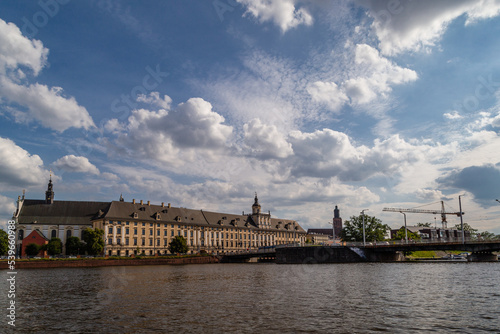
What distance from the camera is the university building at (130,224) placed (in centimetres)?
12056

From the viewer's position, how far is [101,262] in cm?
9256

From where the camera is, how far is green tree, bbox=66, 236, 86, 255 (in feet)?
380

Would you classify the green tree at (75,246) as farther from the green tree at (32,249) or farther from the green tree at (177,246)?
the green tree at (177,246)

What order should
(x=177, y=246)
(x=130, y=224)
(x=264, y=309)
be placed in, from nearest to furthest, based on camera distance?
(x=264, y=309), (x=177, y=246), (x=130, y=224)

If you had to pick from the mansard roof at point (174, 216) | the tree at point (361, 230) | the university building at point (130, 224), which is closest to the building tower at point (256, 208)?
the mansard roof at point (174, 216)

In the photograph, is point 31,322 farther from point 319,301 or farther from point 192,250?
point 192,250

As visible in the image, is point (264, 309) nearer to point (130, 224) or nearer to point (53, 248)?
point (53, 248)

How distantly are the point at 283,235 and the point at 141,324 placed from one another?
544 ft

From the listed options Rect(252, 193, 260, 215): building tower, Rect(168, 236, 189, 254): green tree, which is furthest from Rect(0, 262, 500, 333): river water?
Rect(252, 193, 260, 215): building tower

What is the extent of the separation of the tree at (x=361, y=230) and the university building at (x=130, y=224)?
149 ft

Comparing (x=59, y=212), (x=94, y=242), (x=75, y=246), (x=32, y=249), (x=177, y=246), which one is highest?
(x=59, y=212)

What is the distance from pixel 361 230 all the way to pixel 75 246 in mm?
93765

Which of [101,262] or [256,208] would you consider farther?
[256,208]

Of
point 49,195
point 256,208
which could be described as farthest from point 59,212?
point 256,208
